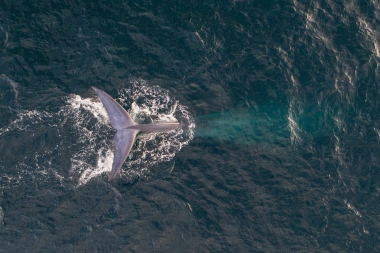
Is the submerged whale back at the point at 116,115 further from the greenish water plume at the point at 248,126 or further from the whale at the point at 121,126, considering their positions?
the greenish water plume at the point at 248,126

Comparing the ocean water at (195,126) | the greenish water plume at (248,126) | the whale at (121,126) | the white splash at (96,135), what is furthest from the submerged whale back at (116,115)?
the greenish water plume at (248,126)

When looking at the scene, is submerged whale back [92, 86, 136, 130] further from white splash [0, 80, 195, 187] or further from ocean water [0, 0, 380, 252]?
ocean water [0, 0, 380, 252]

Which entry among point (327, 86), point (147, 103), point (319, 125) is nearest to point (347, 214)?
point (319, 125)

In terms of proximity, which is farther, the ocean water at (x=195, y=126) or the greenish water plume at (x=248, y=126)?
the greenish water plume at (x=248, y=126)

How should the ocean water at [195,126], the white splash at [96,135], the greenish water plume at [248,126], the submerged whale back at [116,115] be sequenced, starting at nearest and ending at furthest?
the submerged whale back at [116,115] → the ocean water at [195,126] → the white splash at [96,135] → the greenish water plume at [248,126]

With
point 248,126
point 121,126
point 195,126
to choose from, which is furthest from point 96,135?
point 248,126

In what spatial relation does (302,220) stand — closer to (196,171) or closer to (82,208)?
(196,171)

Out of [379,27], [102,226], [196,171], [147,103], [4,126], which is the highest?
[379,27]

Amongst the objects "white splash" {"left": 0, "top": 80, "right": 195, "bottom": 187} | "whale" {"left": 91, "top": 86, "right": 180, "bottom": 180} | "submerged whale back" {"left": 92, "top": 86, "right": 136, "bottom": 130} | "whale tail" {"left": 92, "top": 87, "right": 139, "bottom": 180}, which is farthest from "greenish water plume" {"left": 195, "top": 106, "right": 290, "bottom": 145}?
"submerged whale back" {"left": 92, "top": 86, "right": 136, "bottom": 130}

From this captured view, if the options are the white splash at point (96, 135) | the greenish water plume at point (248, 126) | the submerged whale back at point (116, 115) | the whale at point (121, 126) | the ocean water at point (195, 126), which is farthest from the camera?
the greenish water plume at point (248, 126)
